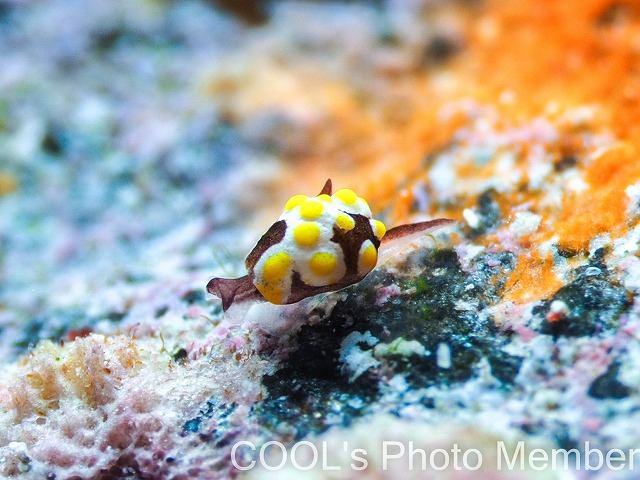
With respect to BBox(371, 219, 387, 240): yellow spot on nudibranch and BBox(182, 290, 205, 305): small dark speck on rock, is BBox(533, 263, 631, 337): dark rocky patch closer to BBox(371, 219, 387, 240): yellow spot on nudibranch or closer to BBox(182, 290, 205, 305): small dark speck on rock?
BBox(371, 219, 387, 240): yellow spot on nudibranch

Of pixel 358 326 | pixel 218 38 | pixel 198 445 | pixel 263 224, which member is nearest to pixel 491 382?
pixel 358 326

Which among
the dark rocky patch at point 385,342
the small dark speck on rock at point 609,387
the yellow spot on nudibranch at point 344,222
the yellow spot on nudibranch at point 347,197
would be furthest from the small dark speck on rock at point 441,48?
the small dark speck on rock at point 609,387

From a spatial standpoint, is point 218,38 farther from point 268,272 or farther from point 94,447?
point 94,447

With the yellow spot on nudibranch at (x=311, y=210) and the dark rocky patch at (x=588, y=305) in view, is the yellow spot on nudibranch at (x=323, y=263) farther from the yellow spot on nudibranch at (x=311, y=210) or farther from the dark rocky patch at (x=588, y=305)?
the dark rocky patch at (x=588, y=305)

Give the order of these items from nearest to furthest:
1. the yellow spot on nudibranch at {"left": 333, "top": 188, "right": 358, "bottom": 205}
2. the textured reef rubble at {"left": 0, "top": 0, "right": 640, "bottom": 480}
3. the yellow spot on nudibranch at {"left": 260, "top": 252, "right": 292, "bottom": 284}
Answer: the textured reef rubble at {"left": 0, "top": 0, "right": 640, "bottom": 480} → the yellow spot on nudibranch at {"left": 260, "top": 252, "right": 292, "bottom": 284} → the yellow spot on nudibranch at {"left": 333, "top": 188, "right": 358, "bottom": 205}

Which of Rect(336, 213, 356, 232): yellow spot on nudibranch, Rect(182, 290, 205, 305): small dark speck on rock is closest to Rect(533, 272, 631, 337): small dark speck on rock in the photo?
Rect(336, 213, 356, 232): yellow spot on nudibranch

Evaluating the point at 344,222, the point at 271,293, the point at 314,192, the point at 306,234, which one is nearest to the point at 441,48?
the point at 314,192
